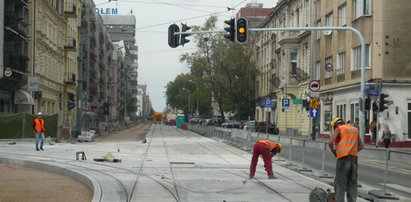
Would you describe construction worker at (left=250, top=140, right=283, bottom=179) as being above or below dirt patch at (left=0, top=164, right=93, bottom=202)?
above

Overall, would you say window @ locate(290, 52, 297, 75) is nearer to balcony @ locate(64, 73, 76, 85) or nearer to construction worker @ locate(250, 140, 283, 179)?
balcony @ locate(64, 73, 76, 85)

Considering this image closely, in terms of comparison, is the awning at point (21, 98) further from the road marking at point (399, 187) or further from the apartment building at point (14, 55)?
the road marking at point (399, 187)

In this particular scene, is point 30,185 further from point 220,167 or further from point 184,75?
point 184,75

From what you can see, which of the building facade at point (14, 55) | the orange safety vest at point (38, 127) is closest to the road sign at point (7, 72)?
the building facade at point (14, 55)

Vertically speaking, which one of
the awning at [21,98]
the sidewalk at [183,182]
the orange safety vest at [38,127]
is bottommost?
the sidewalk at [183,182]

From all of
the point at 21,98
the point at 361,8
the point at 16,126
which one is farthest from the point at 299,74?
the point at 16,126

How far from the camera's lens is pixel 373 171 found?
1675 centimetres

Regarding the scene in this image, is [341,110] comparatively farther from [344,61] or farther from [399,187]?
[399,187]

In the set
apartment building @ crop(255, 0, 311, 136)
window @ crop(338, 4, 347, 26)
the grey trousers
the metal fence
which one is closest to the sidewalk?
the grey trousers

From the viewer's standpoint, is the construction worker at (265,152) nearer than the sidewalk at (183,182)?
No

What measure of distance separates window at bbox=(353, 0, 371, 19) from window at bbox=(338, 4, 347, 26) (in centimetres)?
195

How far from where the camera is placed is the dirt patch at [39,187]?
11.6 m

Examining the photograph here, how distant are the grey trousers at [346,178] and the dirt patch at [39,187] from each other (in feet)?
16.6

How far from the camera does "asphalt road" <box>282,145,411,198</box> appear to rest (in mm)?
11664
